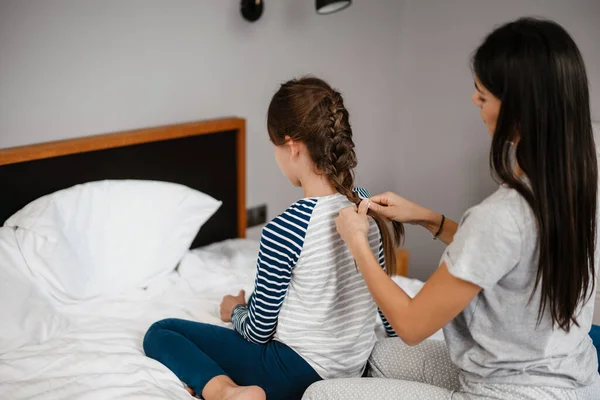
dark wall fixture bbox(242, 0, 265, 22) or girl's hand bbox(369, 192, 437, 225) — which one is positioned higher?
dark wall fixture bbox(242, 0, 265, 22)

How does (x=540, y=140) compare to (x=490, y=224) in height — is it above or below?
above

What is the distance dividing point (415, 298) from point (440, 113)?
2014 millimetres

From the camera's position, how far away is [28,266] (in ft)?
5.32

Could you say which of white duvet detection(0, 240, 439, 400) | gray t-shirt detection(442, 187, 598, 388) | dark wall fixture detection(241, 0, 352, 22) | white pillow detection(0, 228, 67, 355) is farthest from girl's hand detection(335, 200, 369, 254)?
dark wall fixture detection(241, 0, 352, 22)

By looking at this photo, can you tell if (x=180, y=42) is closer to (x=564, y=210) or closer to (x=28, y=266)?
(x=28, y=266)

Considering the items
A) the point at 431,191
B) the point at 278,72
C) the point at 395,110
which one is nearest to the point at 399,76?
the point at 395,110

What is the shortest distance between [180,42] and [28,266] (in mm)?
890

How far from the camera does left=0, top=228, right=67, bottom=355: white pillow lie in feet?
4.93

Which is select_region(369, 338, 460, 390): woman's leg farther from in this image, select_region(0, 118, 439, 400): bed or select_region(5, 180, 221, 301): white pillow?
select_region(5, 180, 221, 301): white pillow

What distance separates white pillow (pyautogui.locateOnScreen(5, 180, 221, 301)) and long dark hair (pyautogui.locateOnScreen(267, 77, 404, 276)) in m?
0.71

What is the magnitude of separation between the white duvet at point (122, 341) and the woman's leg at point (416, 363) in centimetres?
26

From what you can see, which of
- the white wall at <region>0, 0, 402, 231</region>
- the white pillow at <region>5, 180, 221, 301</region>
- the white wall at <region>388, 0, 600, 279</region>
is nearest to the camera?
the white pillow at <region>5, 180, 221, 301</region>

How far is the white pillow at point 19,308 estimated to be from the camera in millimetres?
1502

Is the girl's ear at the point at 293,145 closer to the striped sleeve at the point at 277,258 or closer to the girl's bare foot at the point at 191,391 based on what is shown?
the striped sleeve at the point at 277,258
